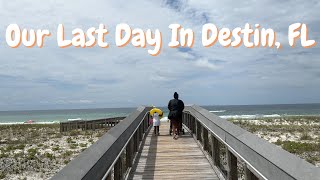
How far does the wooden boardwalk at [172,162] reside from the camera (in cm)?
757

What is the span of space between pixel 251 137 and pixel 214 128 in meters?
3.08

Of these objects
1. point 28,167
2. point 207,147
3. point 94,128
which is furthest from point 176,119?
point 94,128

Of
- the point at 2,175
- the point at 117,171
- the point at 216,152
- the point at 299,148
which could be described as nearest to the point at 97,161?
the point at 117,171

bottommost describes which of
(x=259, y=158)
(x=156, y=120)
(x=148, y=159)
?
(x=148, y=159)

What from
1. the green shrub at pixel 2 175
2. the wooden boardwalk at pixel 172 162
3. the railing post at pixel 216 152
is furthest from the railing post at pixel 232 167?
the green shrub at pixel 2 175

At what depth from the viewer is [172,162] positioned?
29.4 ft

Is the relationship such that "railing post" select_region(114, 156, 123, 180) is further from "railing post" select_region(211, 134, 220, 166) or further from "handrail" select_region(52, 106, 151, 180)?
"railing post" select_region(211, 134, 220, 166)

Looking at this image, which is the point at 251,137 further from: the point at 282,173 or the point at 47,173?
the point at 47,173

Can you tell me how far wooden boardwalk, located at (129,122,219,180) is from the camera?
7.57 meters

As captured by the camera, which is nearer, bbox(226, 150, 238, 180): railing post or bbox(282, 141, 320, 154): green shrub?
bbox(226, 150, 238, 180): railing post

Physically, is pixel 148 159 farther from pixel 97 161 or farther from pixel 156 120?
A: pixel 97 161

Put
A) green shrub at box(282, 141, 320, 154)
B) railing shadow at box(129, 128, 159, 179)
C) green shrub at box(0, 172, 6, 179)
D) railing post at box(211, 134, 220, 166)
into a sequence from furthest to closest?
1. green shrub at box(282, 141, 320, 154)
2. green shrub at box(0, 172, 6, 179)
3. railing post at box(211, 134, 220, 166)
4. railing shadow at box(129, 128, 159, 179)

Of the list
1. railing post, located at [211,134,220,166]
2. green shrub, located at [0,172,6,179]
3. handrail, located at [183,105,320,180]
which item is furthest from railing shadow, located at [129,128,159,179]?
green shrub, located at [0,172,6,179]

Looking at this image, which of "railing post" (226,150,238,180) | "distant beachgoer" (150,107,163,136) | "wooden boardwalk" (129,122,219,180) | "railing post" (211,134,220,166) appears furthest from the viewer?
"distant beachgoer" (150,107,163,136)
